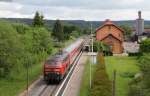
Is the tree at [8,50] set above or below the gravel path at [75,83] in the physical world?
above

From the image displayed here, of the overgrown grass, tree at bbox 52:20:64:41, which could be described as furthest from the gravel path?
tree at bbox 52:20:64:41

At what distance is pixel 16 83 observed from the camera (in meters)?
47.9

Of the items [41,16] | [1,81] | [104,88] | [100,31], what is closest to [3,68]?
[1,81]

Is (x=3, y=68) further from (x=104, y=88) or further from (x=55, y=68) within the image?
(x=104, y=88)

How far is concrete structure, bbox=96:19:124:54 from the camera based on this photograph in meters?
98.1

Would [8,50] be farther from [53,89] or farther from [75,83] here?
[75,83]

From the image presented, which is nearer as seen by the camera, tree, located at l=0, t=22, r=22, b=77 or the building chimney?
tree, located at l=0, t=22, r=22, b=77

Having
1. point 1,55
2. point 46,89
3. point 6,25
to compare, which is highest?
point 6,25

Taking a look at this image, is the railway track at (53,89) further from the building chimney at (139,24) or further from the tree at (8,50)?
the building chimney at (139,24)

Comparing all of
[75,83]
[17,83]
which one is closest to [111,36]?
[75,83]

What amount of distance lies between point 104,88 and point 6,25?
19766 millimetres

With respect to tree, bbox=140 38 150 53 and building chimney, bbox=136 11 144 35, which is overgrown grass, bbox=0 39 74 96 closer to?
tree, bbox=140 38 150 53

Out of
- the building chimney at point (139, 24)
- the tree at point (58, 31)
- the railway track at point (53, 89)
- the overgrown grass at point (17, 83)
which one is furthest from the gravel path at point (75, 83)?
the tree at point (58, 31)

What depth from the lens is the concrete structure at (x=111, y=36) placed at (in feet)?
322
